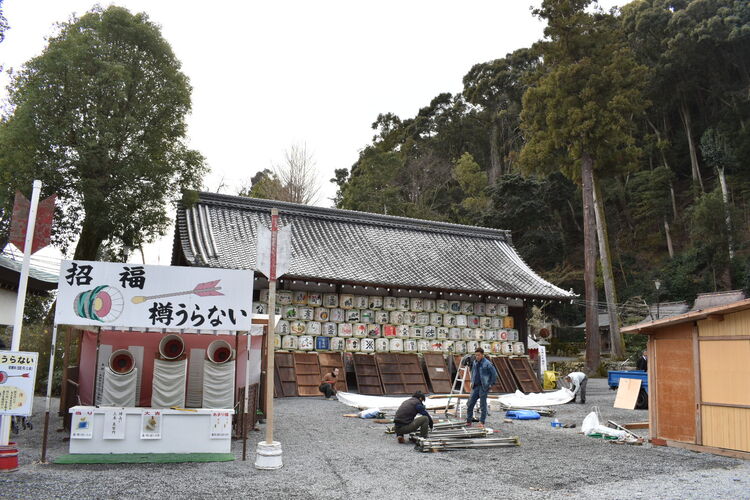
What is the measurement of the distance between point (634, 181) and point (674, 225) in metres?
4.11

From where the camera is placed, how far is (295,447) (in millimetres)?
8562

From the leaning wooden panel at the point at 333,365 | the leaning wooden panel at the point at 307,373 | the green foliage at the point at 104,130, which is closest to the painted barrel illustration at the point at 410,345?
the leaning wooden panel at the point at 333,365

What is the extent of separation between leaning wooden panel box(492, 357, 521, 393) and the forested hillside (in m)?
11.0

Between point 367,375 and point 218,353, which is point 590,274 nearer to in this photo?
point 367,375

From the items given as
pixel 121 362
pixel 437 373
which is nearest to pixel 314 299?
pixel 437 373

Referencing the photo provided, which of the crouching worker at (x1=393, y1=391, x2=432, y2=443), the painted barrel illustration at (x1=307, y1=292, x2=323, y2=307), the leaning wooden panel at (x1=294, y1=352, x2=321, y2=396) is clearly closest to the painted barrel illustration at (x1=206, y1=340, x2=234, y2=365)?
the crouching worker at (x1=393, y1=391, x2=432, y2=443)

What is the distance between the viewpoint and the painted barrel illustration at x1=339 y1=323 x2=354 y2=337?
1791 cm

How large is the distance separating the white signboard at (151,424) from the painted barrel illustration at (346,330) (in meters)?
10.4

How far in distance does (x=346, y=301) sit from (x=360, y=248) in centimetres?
299

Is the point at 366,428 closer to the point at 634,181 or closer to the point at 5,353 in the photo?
the point at 5,353

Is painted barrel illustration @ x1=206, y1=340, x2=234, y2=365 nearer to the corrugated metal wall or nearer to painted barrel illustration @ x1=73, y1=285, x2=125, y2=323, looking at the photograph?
painted barrel illustration @ x1=73, y1=285, x2=125, y2=323

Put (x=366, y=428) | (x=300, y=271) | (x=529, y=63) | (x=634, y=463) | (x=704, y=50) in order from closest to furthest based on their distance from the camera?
(x=634, y=463) < (x=366, y=428) < (x=300, y=271) < (x=704, y=50) < (x=529, y=63)

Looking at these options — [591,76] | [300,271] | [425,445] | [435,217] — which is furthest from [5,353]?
[435,217]

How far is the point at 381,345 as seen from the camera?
18.1 metres
